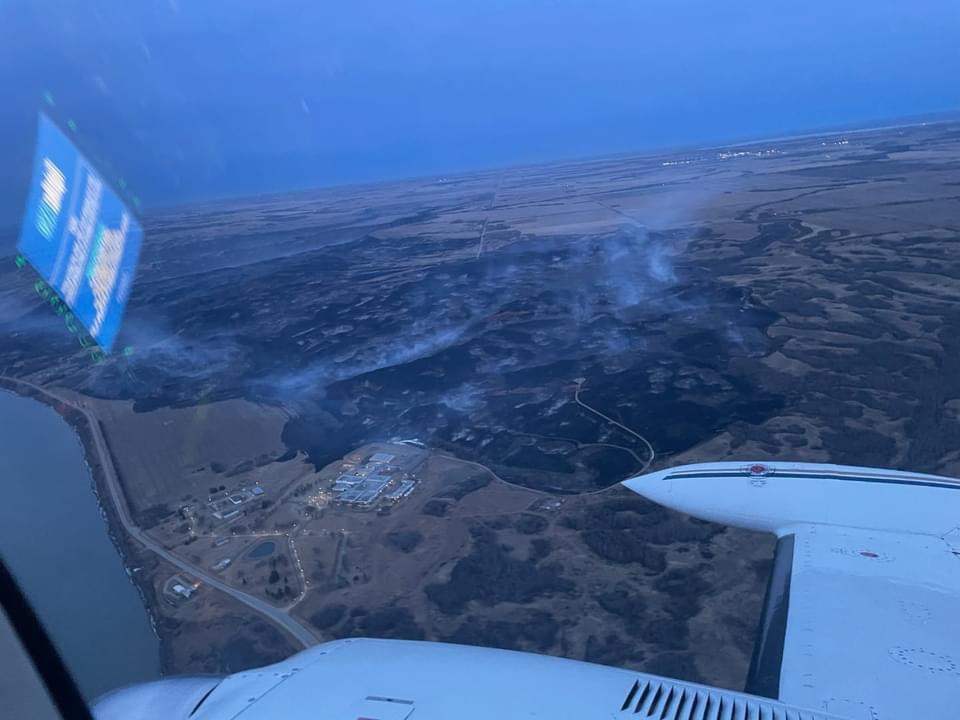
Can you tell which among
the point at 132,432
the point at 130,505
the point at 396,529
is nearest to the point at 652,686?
the point at 396,529

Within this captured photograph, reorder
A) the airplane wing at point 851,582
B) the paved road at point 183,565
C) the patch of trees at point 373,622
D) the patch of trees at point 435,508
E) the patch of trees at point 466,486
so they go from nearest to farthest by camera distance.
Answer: the airplane wing at point 851,582 → the patch of trees at point 373,622 → the paved road at point 183,565 → the patch of trees at point 435,508 → the patch of trees at point 466,486

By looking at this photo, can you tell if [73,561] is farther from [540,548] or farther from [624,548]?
[624,548]

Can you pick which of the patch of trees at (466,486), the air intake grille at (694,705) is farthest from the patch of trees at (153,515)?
the air intake grille at (694,705)

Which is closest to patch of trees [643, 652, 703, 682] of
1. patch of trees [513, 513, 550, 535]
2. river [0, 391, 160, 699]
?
patch of trees [513, 513, 550, 535]

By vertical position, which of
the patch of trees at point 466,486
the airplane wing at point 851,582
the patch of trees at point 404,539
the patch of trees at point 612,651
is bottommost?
the patch of trees at point 612,651

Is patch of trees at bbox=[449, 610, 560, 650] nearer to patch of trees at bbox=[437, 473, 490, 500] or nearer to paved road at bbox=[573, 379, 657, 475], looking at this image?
patch of trees at bbox=[437, 473, 490, 500]

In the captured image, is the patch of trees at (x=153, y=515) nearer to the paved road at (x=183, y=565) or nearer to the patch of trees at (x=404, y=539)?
the paved road at (x=183, y=565)
